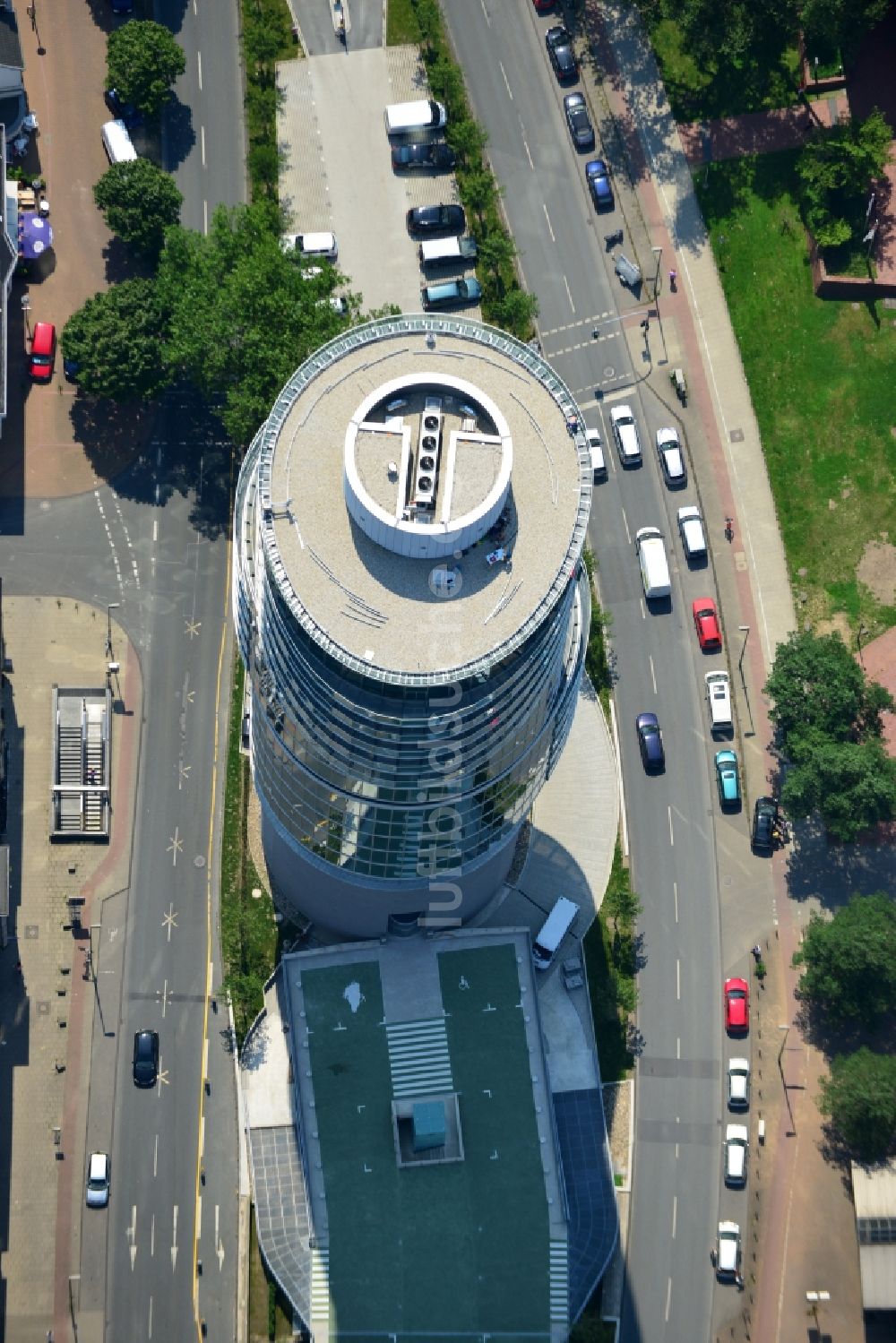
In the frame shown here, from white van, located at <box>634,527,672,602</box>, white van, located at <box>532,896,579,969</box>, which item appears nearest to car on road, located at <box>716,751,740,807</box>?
white van, located at <box>634,527,672,602</box>

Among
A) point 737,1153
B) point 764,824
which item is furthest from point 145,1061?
point 764,824

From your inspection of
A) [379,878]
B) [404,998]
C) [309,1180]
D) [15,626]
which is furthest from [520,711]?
[15,626]

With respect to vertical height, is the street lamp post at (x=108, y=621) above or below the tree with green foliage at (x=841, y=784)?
above

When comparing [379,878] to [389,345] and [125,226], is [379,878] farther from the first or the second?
[125,226]

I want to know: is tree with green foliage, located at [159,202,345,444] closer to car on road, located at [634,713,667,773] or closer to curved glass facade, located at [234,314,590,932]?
curved glass facade, located at [234,314,590,932]

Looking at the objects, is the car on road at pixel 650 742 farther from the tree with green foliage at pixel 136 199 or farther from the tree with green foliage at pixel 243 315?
the tree with green foliage at pixel 136 199

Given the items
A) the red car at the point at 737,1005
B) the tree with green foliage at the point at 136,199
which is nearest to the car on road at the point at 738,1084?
the red car at the point at 737,1005
